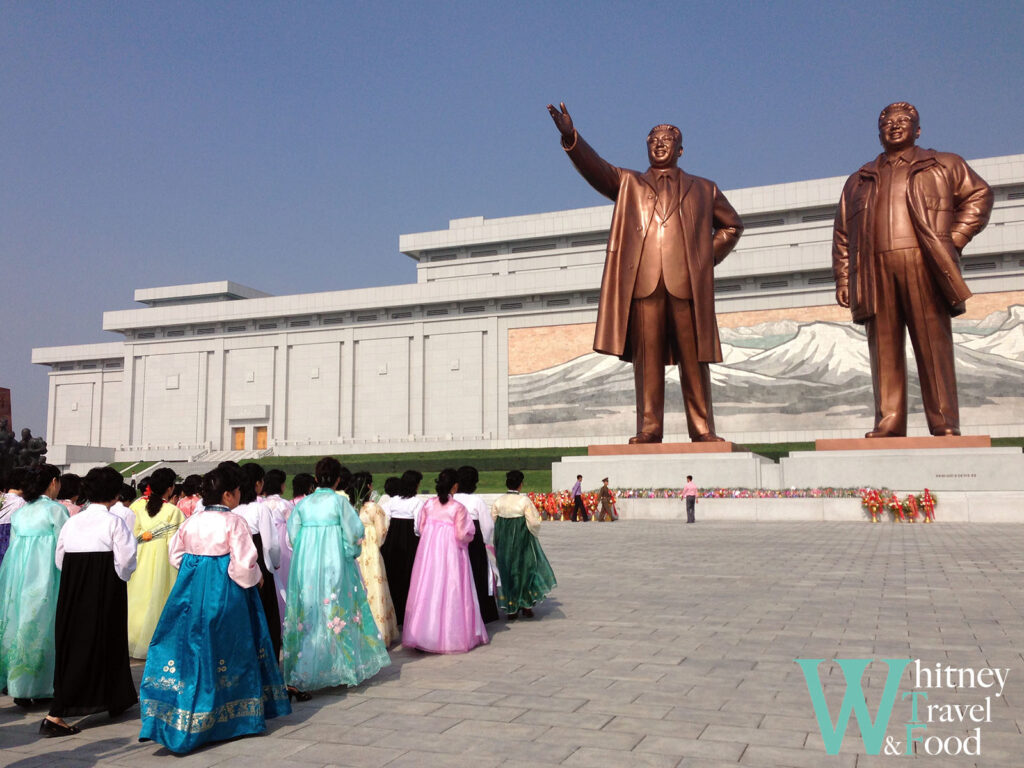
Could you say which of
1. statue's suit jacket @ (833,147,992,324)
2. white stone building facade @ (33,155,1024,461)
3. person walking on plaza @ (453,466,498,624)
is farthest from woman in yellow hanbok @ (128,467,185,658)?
white stone building facade @ (33,155,1024,461)

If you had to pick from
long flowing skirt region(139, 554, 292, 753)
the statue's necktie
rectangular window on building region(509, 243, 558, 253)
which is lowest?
long flowing skirt region(139, 554, 292, 753)

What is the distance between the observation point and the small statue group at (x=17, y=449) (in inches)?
462

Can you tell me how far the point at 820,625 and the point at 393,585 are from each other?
3.02m

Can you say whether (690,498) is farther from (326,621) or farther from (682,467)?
(326,621)

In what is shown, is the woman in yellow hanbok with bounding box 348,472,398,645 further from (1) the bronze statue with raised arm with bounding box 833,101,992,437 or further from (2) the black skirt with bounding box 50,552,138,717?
(1) the bronze statue with raised arm with bounding box 833,101,992,437

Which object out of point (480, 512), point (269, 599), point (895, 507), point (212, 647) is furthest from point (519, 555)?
point (895, 507)

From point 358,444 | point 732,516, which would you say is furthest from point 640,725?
point 358,444

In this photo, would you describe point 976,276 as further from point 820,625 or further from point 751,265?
point 820,625

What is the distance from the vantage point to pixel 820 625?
18.0 feet

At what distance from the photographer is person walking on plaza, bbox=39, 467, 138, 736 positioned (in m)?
3.90

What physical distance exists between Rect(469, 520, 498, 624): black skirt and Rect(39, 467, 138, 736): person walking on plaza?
2569mm

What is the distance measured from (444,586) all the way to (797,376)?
90.3ft

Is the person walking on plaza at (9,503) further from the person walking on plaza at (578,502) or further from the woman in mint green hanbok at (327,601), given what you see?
the person walking on plaza at (578,502)

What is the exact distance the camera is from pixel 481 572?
616cm
